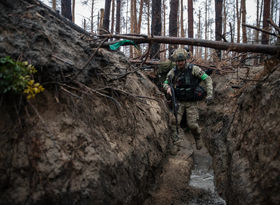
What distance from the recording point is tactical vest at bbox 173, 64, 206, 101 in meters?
4.90

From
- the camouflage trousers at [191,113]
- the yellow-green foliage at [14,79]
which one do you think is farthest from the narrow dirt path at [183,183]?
the yellow-green foliage at [14,79]

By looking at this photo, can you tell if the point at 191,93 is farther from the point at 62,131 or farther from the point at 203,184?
the point at 62,131

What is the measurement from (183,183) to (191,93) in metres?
2.23

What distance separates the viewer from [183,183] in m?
3.64

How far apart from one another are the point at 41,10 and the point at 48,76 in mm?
1114

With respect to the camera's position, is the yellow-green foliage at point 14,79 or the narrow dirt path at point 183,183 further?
the narrow dirt path at point 183,183

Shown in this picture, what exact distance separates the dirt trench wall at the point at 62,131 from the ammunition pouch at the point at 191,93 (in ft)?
7.74

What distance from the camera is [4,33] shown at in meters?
2.06

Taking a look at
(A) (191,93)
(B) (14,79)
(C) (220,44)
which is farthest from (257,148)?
(A) (191,93)

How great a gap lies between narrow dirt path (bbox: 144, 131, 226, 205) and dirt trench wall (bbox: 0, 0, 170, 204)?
0.42 meters

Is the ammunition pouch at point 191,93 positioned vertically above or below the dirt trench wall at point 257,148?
above

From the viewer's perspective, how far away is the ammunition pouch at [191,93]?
4.93m

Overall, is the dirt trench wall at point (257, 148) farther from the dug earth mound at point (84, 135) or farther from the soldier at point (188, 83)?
the soldier at point (188, 83)

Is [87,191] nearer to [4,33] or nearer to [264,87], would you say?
[4,33]
